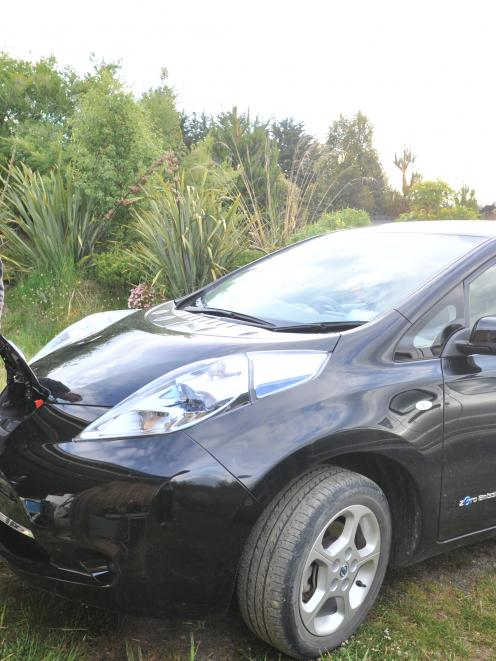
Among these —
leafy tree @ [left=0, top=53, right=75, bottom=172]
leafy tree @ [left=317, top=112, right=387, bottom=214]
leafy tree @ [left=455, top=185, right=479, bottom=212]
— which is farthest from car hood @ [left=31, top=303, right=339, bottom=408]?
leafy tree @ [left=317, top=112, right=387, bottom=214]

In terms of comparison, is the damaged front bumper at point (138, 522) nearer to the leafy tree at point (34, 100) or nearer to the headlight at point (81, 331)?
the headlight at point (81, 331)

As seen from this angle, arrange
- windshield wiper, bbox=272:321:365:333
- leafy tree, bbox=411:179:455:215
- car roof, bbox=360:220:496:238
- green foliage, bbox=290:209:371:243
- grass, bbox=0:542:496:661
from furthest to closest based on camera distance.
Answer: leafy tree, bbox=411:179:455:215 → green foliage, bbox=290:209:371:243 → car roof, bbox=360:220:496:238 → windshield wiper, bbox=272:321:365:333 → grass, bbox=0:542:496:661

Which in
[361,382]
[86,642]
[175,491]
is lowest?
[86,642]

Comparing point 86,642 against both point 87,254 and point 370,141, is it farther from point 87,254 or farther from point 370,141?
point 370,141

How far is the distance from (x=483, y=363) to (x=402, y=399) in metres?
0.44

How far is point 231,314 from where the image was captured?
2.78 meters

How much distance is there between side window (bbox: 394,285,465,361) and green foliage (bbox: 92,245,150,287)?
5.03 m

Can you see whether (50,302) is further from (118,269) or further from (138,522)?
(138,522)

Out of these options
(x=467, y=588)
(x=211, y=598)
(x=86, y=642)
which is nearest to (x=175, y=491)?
(x=211, y=598)

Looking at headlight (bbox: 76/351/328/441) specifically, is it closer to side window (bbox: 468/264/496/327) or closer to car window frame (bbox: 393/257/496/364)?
car window frame (bbox: 393/257/496/364)

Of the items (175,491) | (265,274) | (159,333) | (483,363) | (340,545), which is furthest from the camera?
(265,274)

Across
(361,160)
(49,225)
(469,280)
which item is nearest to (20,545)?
(469,280)

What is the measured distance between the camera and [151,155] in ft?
26.4

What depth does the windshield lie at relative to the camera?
2.54 metres
